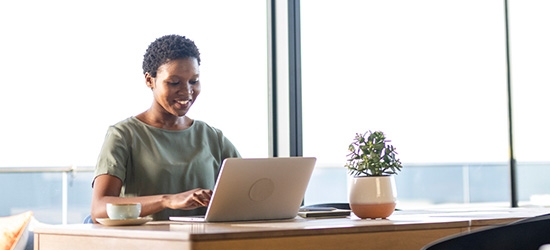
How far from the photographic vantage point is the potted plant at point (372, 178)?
2.78 metres

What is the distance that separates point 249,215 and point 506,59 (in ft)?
11.7

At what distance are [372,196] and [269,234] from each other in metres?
0.65

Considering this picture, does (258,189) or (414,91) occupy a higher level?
(414,91)

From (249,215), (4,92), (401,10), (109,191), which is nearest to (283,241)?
(249,215)

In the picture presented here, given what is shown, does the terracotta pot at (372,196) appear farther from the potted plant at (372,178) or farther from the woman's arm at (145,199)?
the woman's arm at (145,199)

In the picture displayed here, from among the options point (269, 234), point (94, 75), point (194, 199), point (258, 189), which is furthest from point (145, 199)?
point (94, 75)

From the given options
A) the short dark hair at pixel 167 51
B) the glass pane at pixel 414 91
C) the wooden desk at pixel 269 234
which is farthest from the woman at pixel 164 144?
the glass pane at pixel 414 91

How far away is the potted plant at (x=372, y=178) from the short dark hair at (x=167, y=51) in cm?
81

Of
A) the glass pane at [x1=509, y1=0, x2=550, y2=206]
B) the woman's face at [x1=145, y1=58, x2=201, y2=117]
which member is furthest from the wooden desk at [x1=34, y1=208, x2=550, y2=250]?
the glass pane at [x1=509, y1=0, x2=550, y2=206]

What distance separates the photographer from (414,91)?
5855 millimetres

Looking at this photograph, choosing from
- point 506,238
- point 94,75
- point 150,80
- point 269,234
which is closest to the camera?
point 506,238

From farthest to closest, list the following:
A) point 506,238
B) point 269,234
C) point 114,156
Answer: point 114,156, point 269,234, point 506,238

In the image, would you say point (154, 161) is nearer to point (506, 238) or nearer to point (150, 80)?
point (150, 80)

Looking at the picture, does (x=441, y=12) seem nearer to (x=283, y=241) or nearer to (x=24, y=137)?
(x=24, y=137)
